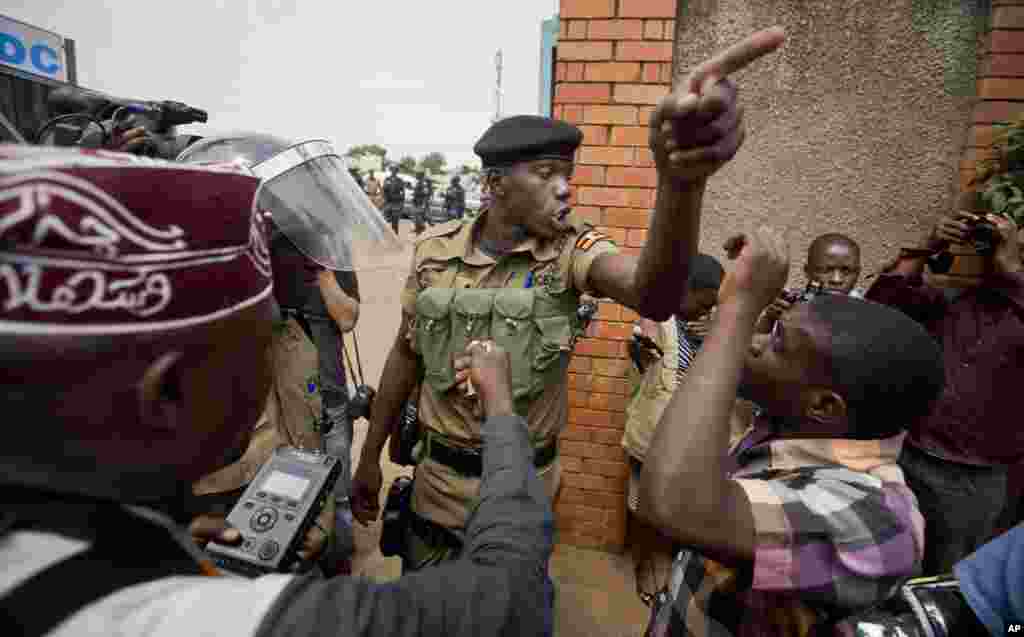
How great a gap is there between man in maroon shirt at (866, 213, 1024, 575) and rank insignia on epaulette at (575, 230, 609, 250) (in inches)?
62.5

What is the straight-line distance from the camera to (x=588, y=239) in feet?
5.77

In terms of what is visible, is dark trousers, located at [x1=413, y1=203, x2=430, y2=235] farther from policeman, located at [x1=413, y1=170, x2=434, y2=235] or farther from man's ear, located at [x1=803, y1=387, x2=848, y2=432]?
man's ear, located at [x1=803, y1=387, x2=848, y2=432]

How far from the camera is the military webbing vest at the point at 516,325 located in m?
1.74

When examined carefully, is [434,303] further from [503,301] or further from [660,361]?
[660,361]

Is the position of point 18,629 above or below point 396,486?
above

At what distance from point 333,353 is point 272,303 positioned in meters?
1.75

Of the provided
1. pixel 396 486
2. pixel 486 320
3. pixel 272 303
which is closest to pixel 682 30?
pixel 486 320

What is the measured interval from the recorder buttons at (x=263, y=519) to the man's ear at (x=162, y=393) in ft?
2.01

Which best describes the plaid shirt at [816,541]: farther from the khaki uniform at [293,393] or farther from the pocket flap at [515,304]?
the khaki uniform at [293,393]

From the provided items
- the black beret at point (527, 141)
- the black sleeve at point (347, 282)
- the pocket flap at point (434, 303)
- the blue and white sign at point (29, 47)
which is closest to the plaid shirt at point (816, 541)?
the pocket flap at point (434, 303)

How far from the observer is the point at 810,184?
9.32 ft

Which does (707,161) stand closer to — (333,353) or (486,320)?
(486,320)

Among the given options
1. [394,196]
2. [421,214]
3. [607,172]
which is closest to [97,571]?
[607,172]

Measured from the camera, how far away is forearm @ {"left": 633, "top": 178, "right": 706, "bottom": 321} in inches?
42.5
